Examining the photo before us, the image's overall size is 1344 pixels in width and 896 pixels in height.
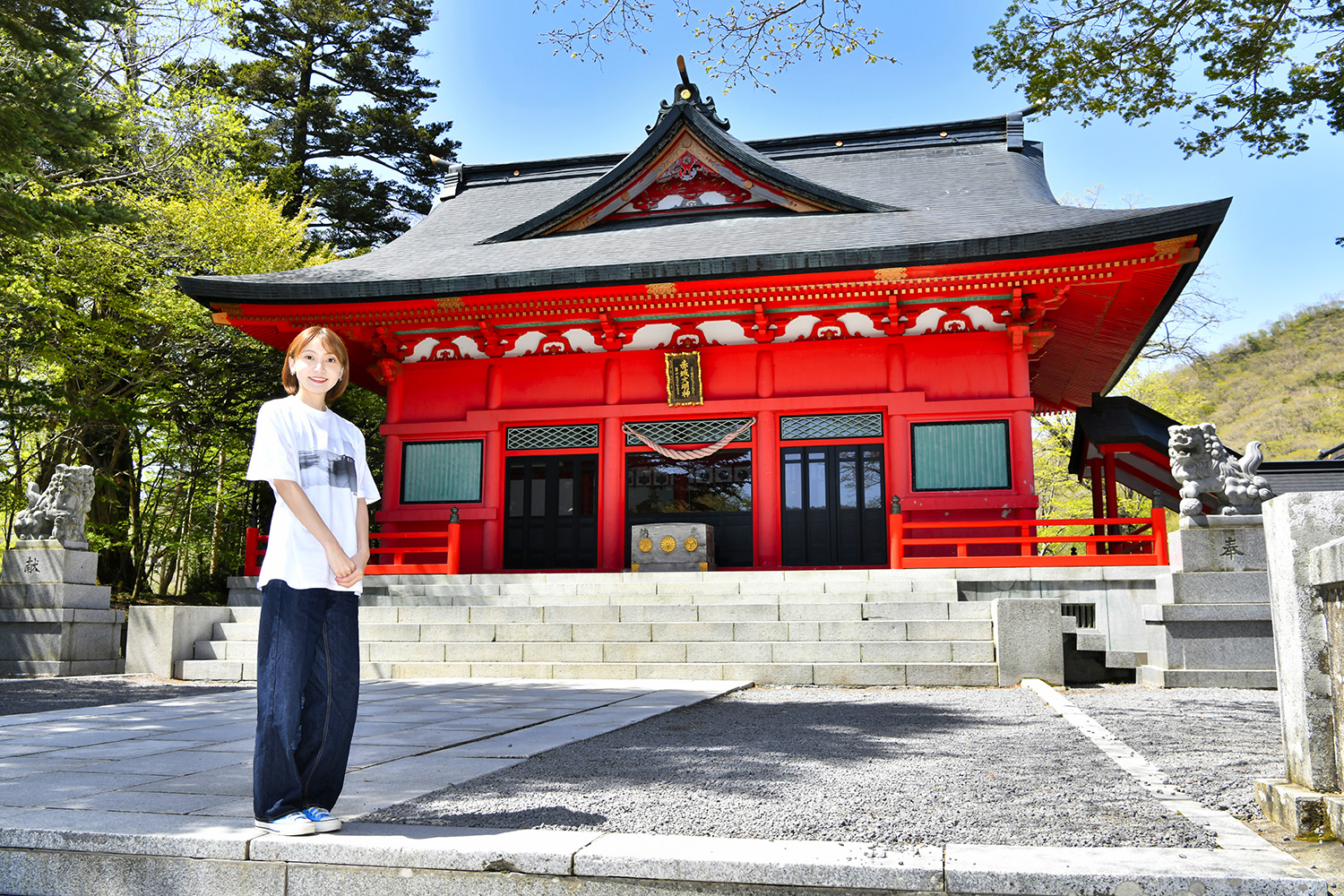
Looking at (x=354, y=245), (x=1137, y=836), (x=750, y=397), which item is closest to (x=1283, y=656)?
(x=1137, y=836)

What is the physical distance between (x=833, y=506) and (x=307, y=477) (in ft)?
35.4

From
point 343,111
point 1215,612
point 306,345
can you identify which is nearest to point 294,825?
point 306,345

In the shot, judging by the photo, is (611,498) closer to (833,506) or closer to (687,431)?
(687,431)

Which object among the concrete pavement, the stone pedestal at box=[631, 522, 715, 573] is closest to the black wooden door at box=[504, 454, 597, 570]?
the stone pedestal at box=[631, 522, 715, 573]

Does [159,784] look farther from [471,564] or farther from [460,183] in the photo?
[460,183]

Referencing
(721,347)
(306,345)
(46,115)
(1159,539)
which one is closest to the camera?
(306,345)

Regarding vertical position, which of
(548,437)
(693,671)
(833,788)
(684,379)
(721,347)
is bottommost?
(693,671)

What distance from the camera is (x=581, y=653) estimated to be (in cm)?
909

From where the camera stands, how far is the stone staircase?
328 inches

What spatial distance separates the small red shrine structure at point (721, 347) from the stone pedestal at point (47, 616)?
417 centimetres

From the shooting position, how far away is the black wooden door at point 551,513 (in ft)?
45.4

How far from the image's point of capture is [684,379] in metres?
13.6

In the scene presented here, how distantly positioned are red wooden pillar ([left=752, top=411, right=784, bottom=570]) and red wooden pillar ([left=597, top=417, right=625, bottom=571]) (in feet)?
6.61

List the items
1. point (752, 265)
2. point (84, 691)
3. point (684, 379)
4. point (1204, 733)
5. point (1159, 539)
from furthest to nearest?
point (684, 379), point (752, 265), point (1159, 539), point (84, 691), point (1204, 733)
